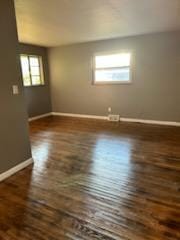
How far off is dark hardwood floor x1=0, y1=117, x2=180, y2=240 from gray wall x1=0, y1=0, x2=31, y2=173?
35cm

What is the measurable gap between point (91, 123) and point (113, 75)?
158 cm

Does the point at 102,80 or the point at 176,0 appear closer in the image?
the point at 176,0

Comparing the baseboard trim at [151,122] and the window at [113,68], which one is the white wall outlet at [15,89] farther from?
the baseboard trim at [151,122]

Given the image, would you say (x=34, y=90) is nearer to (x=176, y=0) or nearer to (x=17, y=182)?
(x=17, y=182)

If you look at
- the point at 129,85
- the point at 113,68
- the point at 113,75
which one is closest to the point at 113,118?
the point at 129,85

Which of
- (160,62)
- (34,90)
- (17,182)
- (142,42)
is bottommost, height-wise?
(17,182)

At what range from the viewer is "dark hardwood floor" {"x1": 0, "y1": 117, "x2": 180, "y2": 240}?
69.4 inches

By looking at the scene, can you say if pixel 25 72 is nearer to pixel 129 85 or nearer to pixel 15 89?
pixel 129 85

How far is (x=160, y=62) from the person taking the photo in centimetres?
492

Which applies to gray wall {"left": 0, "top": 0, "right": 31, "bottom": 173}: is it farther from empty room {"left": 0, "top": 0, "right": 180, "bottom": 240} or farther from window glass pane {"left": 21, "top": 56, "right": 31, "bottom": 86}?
window glass pane {"left": 21, "top": 56, "right": 31, "bottom": 86}

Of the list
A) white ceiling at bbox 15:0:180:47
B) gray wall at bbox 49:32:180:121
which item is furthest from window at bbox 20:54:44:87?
white ceiling at bbox 15:0:180:47

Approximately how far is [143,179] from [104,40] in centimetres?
425

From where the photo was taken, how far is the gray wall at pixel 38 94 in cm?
597

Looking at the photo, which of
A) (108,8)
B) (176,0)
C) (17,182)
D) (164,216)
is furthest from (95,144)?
(176,0)
